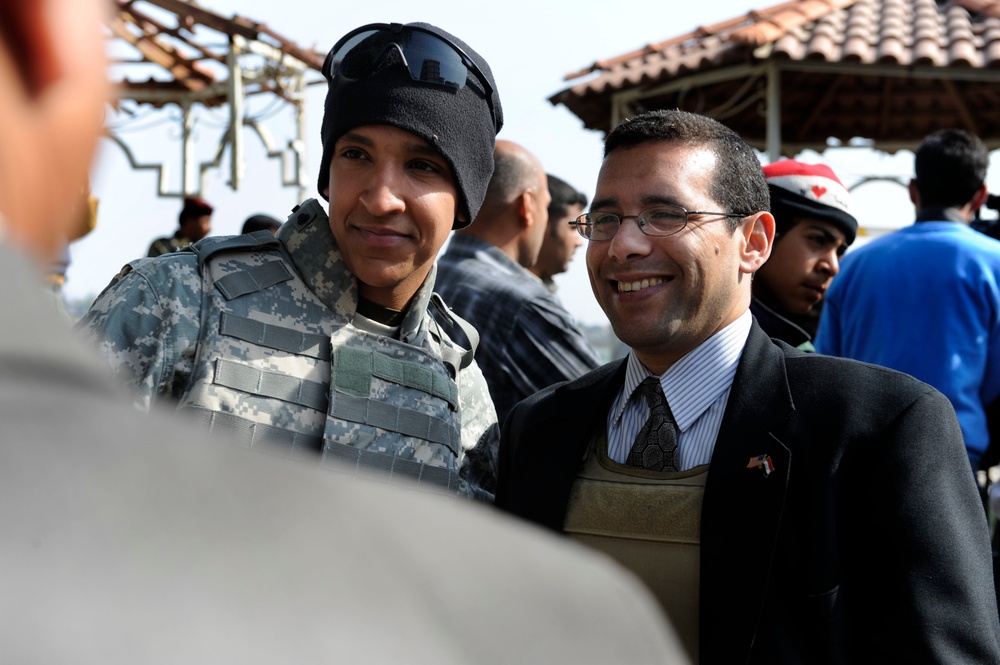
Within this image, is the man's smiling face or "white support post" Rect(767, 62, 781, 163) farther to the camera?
"white support post" Rect(767, 62, 781, 163)

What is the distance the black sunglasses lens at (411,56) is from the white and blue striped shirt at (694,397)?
81 centimetres

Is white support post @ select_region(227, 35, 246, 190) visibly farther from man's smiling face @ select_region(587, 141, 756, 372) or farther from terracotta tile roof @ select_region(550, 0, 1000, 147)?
man's smiling face @ select_region(587, 141, 756, 372)

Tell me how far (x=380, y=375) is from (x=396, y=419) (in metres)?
0.10

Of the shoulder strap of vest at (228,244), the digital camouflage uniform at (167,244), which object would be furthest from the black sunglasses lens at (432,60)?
the digital camouflage uniform at (167,244)

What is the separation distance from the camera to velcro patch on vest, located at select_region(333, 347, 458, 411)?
7.32 ft

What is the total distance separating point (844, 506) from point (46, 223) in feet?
5.53

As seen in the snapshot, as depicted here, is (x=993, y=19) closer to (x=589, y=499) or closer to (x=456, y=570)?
(x=589, y=499)

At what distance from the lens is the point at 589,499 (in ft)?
7.07

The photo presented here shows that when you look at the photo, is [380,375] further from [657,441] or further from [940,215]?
[940,215]

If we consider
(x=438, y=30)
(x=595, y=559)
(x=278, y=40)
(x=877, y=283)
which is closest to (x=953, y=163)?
(x=877, y=283)

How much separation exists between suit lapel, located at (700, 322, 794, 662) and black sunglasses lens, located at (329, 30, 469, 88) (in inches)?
38.6

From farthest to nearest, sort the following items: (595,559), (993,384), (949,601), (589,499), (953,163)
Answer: (953,163) < (993,384) < (589,499) < (949,601) < (595,559)

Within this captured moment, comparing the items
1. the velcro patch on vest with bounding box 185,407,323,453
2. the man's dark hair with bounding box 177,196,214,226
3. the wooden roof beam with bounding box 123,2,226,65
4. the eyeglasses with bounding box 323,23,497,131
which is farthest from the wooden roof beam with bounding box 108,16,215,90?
the velcro patch on vest with bounding box 185,407,323,453

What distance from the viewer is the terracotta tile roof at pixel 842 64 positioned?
7.97 m
